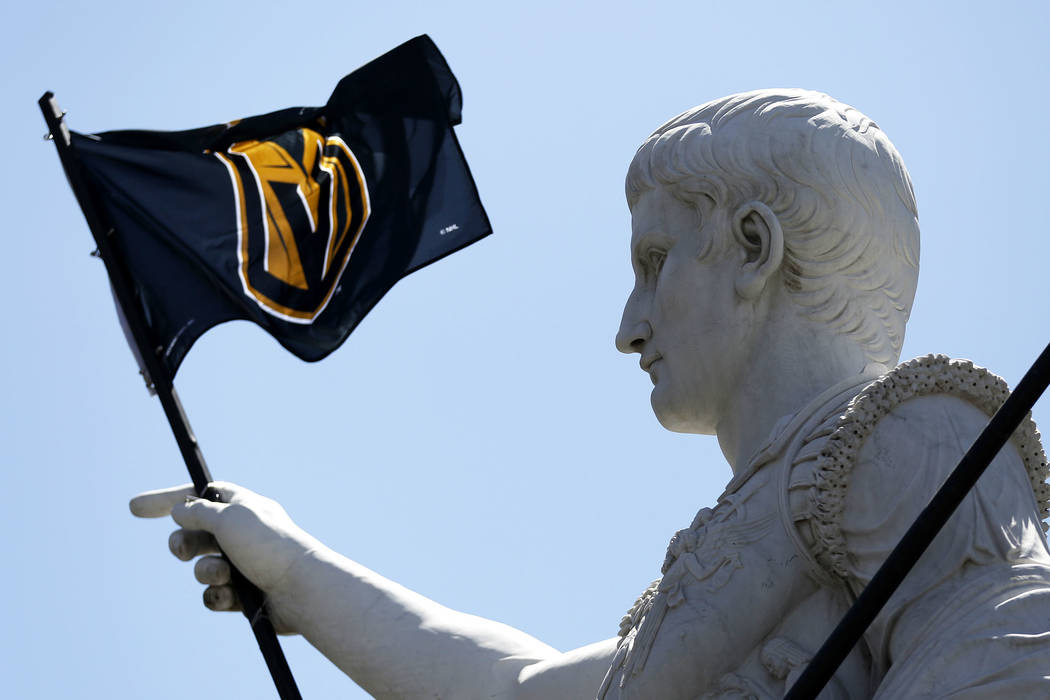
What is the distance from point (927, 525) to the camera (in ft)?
14.4

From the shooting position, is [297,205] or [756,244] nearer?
[756,244]

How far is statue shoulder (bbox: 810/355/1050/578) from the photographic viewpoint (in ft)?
16.9

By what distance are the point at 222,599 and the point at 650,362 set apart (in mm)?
2371

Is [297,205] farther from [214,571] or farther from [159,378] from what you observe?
[214,571]

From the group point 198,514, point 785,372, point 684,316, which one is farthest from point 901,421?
point 198,514

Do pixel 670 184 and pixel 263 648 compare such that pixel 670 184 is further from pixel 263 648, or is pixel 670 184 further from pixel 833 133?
pixel 263 648

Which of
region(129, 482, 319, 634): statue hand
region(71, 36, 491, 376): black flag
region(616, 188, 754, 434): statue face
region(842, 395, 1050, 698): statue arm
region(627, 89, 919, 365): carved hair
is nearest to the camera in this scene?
region(842, 395, 1050, 698): statue arm

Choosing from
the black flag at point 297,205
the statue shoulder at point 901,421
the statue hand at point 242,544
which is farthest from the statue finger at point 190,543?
the statue shoulder at point 901,421

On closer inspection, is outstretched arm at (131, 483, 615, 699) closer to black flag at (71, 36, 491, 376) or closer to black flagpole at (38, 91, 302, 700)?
black flagpole at (38, 91, 302, 700)

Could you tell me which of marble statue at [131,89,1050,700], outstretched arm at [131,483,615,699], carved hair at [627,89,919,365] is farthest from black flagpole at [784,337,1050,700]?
outstretched arm at [131,483,615,699]

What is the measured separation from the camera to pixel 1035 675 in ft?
15.2

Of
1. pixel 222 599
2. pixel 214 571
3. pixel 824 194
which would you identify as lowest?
pixel 222 599

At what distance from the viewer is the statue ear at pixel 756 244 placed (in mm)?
5789

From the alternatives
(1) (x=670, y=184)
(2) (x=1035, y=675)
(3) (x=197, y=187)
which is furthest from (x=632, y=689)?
(3) (x=197, y=187)
